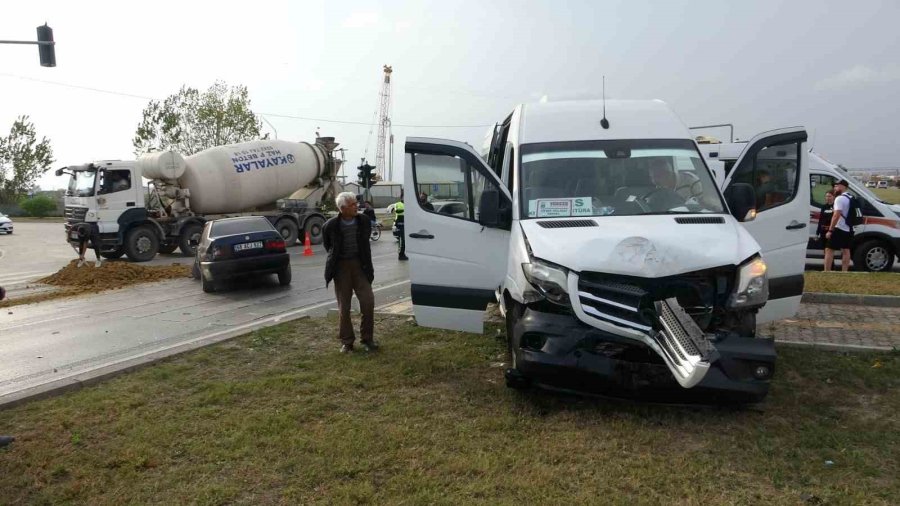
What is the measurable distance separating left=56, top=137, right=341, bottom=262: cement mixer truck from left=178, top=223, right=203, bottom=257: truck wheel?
0.03m

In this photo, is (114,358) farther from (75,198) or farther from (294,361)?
(75,198)

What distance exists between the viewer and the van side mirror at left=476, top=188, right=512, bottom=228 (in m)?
5.68

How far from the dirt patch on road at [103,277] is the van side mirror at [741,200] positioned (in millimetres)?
12956

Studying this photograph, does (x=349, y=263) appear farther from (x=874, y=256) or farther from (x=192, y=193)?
(x=192, y=193)

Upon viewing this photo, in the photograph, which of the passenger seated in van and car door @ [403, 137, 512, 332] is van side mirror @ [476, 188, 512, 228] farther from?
the passenger seated in van

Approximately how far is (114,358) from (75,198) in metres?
14.6

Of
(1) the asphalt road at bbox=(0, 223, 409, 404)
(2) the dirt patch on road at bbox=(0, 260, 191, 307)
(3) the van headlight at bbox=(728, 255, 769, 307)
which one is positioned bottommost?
(1) the asphalt road at bbox=(0, 223, 409, 404)

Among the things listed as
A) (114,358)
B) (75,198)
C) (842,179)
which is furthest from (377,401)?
(75,198)

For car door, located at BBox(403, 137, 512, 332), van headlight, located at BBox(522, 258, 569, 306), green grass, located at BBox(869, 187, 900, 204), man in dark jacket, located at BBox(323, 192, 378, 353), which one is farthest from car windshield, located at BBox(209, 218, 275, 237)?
green grass, located at BBox(869, 187, 900, 204)

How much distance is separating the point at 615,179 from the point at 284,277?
9455 millimetres

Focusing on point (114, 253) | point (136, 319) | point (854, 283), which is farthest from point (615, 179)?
point (114, 253)

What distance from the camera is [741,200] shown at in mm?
5551

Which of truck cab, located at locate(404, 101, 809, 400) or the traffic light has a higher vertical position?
the traffic light

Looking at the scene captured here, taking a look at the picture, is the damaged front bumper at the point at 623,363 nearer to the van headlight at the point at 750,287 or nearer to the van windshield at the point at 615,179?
the van headlight at the point at 750,287
